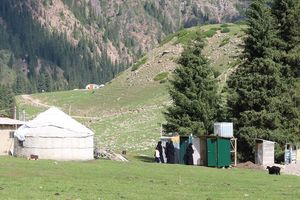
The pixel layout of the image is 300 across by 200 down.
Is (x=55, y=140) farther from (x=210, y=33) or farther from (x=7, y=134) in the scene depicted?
(x=210, y=33)

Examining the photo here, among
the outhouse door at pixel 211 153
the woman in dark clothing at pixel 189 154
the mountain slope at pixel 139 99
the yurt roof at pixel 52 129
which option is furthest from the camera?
the mountain slope at pixel 139 99

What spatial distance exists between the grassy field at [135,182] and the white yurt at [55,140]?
19.5 feet

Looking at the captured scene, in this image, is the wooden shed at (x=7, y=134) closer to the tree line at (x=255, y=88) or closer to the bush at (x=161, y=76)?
the tree line at (x=255, y=88)

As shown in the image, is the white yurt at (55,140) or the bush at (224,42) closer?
the white yurt at (55,140)

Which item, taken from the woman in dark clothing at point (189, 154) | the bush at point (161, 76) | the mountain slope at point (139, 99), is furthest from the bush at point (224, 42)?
the woman in dark clothing at point (189, 154)

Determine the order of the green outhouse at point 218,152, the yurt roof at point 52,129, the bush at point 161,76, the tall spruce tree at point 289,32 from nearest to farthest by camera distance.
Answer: the green outhouse at point 218,152 < the yurt roof at point 52,129 < the tall spruce tree at point 289,32 < the bush at point 161,76

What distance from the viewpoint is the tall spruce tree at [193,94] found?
1897 inches

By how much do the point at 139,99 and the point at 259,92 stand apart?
57.6m

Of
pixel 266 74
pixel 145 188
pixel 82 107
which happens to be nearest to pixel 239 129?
pixel 266 74

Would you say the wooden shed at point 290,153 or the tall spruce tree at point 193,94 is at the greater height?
the tall spruce tree at point 193,94

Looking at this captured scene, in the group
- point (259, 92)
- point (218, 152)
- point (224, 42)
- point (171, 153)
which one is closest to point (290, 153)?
point (259, 92)

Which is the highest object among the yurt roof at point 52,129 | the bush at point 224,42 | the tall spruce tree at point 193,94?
the bush at point 224,42

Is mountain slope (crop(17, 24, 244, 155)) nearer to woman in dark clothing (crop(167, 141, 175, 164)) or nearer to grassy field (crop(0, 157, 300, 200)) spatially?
woman in dark clothing (crop(167, 141, 175, 164))

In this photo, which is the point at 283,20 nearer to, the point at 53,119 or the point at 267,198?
the point at 53,119
